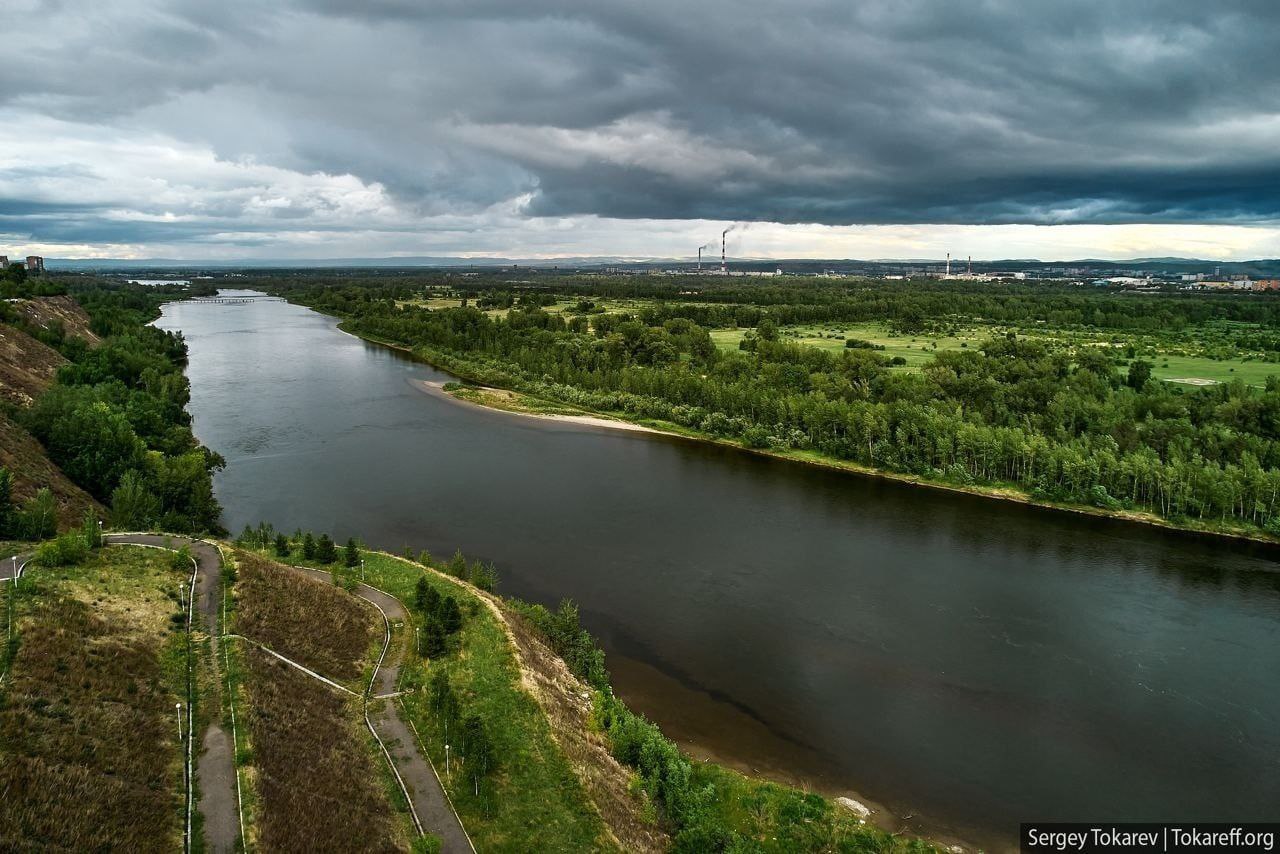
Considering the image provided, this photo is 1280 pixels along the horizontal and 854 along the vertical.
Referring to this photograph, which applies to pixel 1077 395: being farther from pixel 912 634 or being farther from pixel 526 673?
pixel 526 673

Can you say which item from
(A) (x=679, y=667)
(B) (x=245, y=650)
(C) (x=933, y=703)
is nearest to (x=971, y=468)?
(C) (x=933, y=703)

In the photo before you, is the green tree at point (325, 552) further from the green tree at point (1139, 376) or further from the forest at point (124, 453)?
the green tree at point (1139, 376)

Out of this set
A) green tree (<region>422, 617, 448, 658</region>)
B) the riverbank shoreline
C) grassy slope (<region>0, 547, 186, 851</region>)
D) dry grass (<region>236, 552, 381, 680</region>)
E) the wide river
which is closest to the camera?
grassy slope (<region>0, 547, 186, 851</region>)

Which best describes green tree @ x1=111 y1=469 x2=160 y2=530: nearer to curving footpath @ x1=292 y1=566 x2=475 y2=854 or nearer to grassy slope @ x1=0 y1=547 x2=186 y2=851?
grassy slope @ x1=0 y1=547 x2=186 y2=851

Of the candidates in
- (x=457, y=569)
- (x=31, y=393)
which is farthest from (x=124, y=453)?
(x=457, y=569)

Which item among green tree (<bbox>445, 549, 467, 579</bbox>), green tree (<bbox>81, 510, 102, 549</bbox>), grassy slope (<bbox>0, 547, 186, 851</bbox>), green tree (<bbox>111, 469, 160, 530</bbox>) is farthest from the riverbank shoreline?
green tree (<bbox>81, 510, 102, 549</bbox>)

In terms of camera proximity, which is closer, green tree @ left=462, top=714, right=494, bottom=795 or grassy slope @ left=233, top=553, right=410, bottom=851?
grassy slope @ left=233, top=553, right=410, bottom=851

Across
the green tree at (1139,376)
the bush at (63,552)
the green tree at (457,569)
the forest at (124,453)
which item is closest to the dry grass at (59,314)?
the forest at (124,453)
